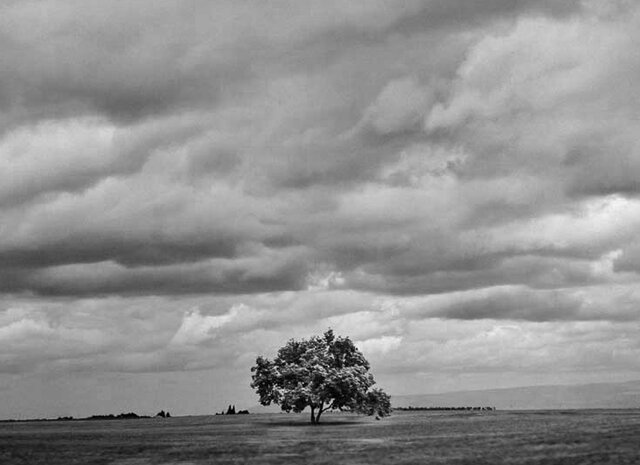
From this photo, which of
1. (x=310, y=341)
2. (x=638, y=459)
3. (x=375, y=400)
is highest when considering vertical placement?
(x=310, y=341)

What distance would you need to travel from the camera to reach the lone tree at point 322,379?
142 m

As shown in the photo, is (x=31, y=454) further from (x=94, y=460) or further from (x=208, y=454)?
(x=208, y=454)

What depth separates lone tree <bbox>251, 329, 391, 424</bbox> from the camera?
142 metres

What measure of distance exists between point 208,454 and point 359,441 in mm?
23055

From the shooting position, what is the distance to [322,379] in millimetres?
142000

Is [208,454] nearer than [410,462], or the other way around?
[410,462]

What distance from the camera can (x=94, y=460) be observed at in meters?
91.8


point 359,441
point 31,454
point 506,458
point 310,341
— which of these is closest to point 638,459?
point 506,458

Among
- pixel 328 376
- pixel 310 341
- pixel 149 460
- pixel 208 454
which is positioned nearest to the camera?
pixel 149 460

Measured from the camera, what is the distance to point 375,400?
145125mm

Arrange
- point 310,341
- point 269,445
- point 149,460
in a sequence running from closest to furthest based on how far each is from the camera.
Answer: point 149,460 < point 269,445 < point 310,341

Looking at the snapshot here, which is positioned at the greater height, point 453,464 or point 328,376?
point 328,376

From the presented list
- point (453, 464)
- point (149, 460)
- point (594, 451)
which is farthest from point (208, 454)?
point (594, 451)

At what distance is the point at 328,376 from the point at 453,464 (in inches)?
2733
